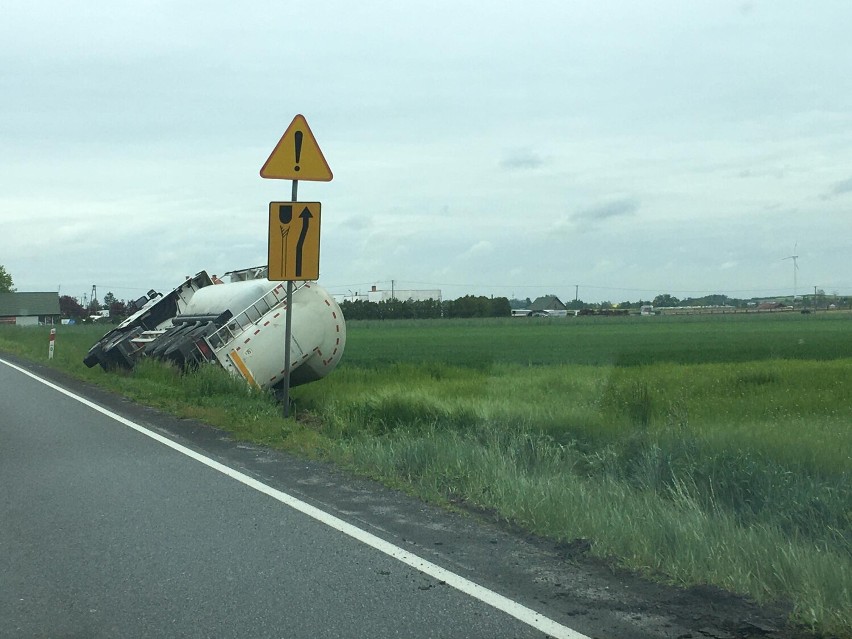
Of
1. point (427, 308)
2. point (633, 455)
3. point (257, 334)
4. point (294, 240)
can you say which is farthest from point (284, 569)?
point (427, 308)

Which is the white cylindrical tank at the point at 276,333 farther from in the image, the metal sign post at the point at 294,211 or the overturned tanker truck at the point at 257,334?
the metal sign post at the point at 294,211

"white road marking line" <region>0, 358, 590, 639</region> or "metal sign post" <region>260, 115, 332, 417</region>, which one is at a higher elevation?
"metal sign post" <region>260, 115, 332, 417</region>

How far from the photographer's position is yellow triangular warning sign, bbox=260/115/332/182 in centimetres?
1230

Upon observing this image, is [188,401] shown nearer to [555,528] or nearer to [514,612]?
[555,528]

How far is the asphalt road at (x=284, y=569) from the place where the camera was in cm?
494

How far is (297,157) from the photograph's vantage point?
40.8ft

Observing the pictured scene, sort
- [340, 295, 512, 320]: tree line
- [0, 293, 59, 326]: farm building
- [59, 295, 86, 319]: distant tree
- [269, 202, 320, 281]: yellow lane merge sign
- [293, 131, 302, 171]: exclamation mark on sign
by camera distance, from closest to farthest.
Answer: [293, 131, 302, 171]: exclamation mark on sign < [269, 202, 320, 281]: yellow lane merge sign < [340, 295, 512, 320]: tree line < [0, 293, 59, 326]: farm building < [59, 295, 86, 319]: distant tree

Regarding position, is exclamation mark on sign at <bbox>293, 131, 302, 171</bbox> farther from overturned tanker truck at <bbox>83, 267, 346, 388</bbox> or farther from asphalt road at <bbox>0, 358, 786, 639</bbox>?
asphalt road at <bbox>0, 358, 786, 639</bbox>

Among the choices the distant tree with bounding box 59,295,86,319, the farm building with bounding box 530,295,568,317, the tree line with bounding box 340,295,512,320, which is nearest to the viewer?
the tree line with bounding box 340,295,512,320

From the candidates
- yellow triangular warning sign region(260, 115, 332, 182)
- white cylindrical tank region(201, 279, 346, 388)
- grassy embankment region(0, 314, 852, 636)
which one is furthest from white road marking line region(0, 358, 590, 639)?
white cylindrical tank region(201, 279, 346, 388)

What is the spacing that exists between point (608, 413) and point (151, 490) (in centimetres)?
707

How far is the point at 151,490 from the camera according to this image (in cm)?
847

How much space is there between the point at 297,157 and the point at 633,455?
5.89m

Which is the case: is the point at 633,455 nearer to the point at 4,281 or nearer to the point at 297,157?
the point at 297,157
